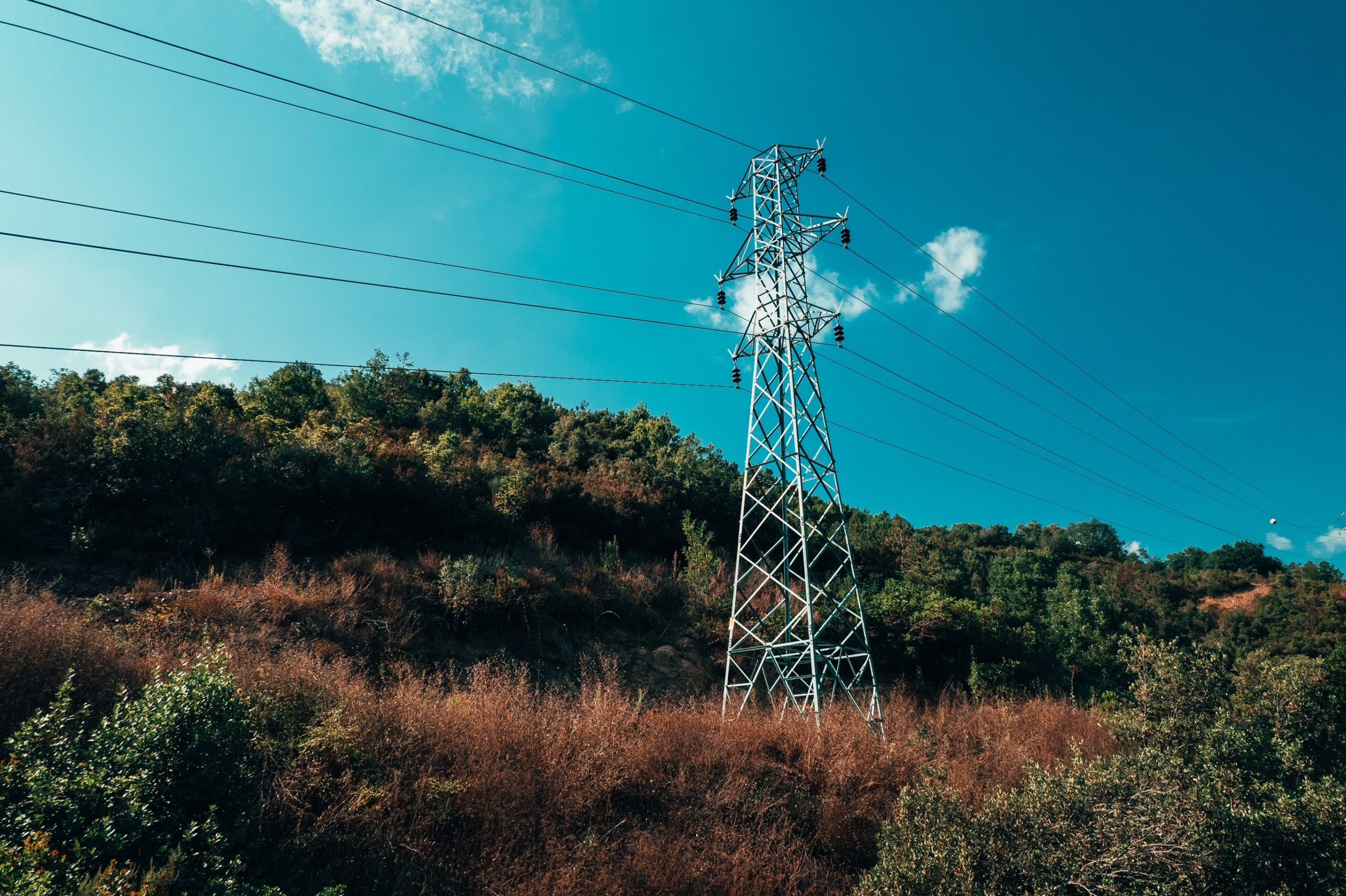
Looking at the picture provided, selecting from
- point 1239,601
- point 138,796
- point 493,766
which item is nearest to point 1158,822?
point 493,766

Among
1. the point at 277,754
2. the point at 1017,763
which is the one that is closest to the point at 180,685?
the point at 277,754

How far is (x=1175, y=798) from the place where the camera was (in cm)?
770

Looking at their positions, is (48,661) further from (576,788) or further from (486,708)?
(576,788)

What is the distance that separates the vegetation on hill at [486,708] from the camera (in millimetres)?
6531

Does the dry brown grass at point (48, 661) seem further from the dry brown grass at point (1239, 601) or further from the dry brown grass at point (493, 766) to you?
the dry brown grass at point (1239, 601)

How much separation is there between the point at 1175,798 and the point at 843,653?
5.70 meters

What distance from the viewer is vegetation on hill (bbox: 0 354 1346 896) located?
21.4 ft

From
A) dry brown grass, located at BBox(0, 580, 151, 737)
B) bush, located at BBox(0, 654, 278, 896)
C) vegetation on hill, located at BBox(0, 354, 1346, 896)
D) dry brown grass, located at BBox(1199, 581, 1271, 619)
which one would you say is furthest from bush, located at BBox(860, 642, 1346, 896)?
dry brown grass, located at BBox(1199, 581, 1271, 619)

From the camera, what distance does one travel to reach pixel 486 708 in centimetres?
966

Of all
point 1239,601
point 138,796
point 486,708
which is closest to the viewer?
point 138,796

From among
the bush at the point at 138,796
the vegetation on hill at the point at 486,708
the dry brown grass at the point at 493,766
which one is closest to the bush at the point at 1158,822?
the vegetation on hill at the point at 486,708

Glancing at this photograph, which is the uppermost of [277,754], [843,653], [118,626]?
[843,653]

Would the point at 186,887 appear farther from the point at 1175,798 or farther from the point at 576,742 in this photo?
the point at 1175,798

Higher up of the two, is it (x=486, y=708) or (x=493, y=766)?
(x=486, y=708)
